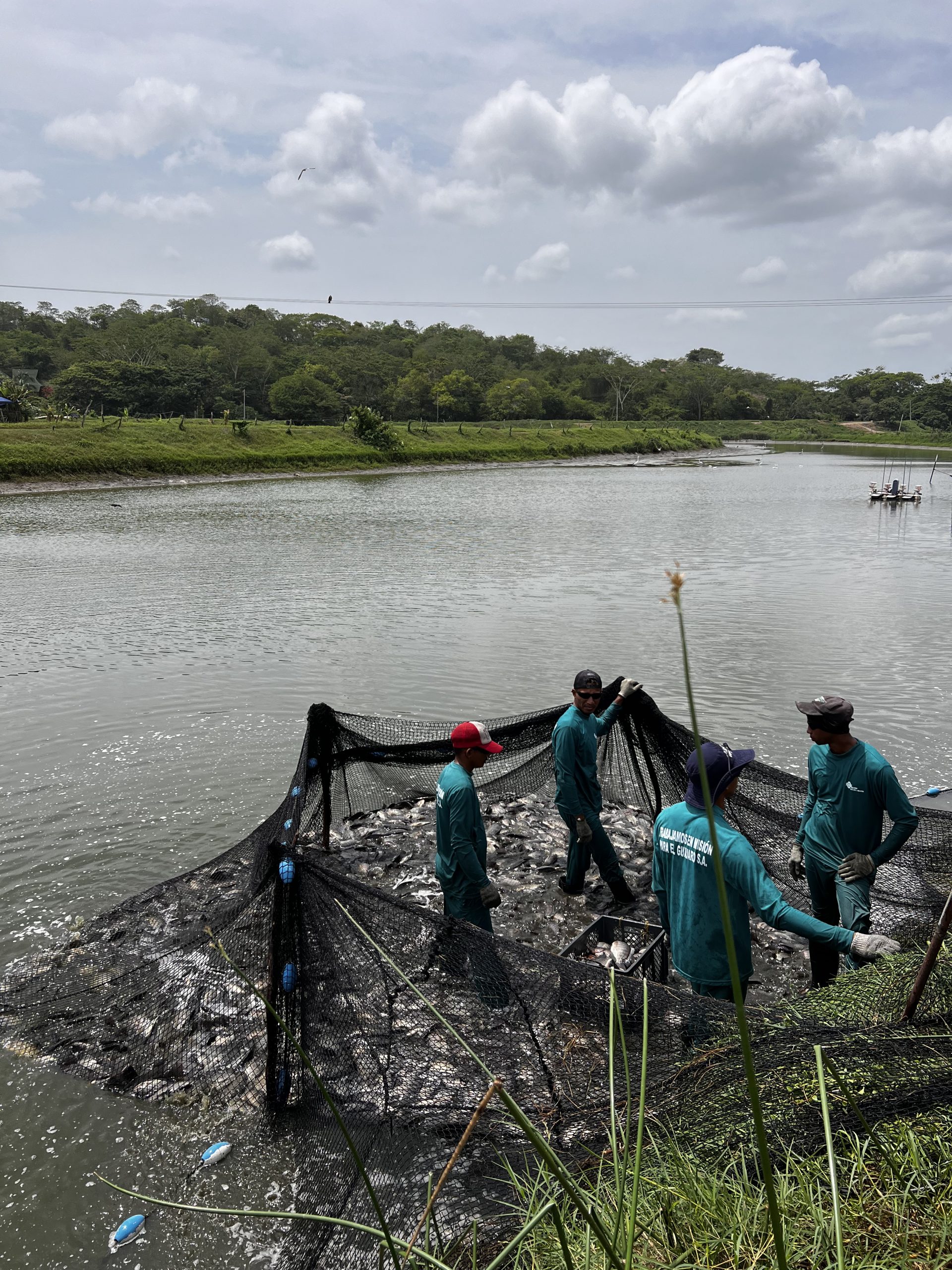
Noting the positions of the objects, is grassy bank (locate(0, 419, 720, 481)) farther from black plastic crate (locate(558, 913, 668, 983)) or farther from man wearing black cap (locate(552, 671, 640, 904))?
black plastic crate (locate(558, 913, 668, 983))

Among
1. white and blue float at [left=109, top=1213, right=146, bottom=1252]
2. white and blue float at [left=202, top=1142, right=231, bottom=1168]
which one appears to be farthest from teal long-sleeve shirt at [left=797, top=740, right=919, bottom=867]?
white and blue float at [left=109, top=1213, right=146, bottom=1252]

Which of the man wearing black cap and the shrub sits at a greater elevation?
the shrub

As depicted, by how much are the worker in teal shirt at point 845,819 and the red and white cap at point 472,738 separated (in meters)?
1.99

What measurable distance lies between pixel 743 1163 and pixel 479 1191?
1466 millimetres

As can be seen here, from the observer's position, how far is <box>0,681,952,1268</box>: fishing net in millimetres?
3465

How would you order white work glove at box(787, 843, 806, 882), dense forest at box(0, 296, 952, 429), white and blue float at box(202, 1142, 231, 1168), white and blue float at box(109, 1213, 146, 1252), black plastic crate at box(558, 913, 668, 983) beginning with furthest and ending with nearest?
dense forest at box(0, 296, 952, 429) < white work glove at box(787, 843, 806, 882) < black plastic crate at box(558, 913, 668, 983) < white and blue float at box(202, 1142, 231, 1168) < white and blue float at box(109, 1213, 146, 1252)

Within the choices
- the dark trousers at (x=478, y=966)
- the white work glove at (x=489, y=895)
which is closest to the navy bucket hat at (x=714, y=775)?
the dark trousers at (x=478, y=966)

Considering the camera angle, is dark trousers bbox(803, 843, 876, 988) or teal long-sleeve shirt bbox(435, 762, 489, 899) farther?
teal long-sleeve shirt bbox(435, 762, 489, 899)

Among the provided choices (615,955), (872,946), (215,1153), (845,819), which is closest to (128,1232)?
(215,1153)

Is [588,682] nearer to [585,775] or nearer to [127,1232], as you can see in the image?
[585,775]

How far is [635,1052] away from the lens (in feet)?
14.1

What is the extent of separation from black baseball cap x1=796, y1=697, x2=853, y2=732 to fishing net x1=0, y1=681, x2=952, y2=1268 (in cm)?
143

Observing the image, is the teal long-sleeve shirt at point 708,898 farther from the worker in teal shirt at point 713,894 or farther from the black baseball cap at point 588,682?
the black baseball cap at point 588,682

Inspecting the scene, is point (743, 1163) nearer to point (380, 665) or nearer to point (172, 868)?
point (172, 868)
